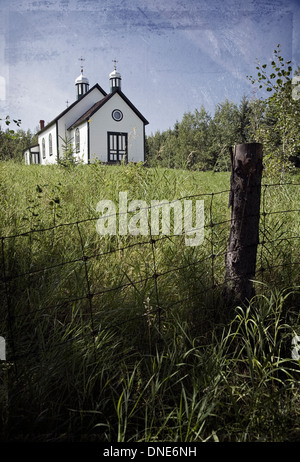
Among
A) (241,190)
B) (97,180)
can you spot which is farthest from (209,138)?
(241,190)

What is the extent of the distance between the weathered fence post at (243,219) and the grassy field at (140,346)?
14cm

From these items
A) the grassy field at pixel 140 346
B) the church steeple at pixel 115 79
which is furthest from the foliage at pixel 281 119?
the church steeple at pixel 115 79

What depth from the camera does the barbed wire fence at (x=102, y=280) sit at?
81.0 inches

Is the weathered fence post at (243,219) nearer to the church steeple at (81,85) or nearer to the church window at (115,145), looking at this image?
the church window at (115,145)

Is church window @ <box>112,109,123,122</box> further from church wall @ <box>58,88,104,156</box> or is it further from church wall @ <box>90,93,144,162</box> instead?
church wall @ <box>58,88,104,156</box>

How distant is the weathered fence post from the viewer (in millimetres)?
2246

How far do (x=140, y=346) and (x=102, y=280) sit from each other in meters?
0.70

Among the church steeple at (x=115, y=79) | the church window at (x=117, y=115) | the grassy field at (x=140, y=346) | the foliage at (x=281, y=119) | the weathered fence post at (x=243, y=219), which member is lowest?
the grassy field at (x=140, y=346)

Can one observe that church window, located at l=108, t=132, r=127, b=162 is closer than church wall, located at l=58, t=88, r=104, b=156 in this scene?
Yes

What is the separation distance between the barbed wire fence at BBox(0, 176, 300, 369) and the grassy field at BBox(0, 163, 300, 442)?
1 cm

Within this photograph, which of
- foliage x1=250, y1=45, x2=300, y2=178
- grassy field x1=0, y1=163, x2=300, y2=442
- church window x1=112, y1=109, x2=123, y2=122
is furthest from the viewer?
church window x1=112, y1=109, x2=123, y2=122

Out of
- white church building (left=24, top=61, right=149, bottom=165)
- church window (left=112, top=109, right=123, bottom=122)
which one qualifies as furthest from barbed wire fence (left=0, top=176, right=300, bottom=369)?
church window (left=112, top=109, right=123, bottom=122)

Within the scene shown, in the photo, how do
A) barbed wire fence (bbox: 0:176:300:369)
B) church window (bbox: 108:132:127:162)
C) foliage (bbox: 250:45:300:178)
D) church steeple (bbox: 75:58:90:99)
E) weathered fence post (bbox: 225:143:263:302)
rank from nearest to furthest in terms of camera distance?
barbed wire fence (bbox: 0:176:300:369), weathered fence post (bbox: 225:143:263:302), foliage (bbox: 250:45:300:178), church window (bbox: 108:132:127:162), church steeple (bbox: 75:58:90:99)
